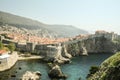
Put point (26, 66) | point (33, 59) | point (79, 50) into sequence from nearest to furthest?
1. point (26, 66)
2. point (33, 59)
3. point (79, 50)

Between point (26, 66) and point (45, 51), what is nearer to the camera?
point (26, 66)

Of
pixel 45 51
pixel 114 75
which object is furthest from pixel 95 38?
pixel 114 75

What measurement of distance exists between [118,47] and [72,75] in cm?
7852

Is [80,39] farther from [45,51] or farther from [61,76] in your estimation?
[61,76]

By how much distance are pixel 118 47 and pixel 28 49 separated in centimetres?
5382

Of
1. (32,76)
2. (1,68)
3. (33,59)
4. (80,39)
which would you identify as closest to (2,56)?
(1,68)

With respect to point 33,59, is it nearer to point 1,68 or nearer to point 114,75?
point 1,68

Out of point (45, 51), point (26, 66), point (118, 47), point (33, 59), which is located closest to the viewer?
point (26, 66)

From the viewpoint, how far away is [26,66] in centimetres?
8206

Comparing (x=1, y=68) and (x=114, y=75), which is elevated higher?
(x=114, y=75)

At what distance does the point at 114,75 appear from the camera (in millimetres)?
17172

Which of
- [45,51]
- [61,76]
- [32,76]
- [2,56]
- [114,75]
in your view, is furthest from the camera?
[45,51]

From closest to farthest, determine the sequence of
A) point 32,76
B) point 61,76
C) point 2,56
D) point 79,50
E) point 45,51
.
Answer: point 32,76 → point 61,76 → point 2,56 → point 45,51 → point 79,50

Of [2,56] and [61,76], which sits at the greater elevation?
[2,56]
